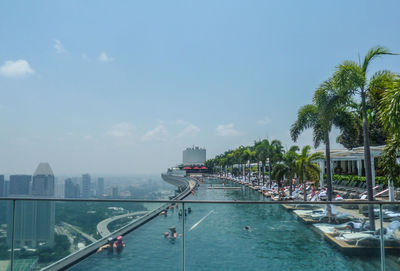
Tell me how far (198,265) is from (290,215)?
3.90ft

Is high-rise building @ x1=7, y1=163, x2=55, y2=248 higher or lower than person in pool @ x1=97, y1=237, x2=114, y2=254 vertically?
higher

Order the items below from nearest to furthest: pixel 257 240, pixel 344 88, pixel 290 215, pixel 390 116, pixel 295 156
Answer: pixel 257 240, pixel 290 215, pixel 390 116, pixel 344 88, pixel 295 156

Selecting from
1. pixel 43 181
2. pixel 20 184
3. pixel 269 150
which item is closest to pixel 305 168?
pixel 269 150

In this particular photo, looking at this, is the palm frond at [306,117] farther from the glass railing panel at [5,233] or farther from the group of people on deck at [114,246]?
the glass railing panel at [5,233]

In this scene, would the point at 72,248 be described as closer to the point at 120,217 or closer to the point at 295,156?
the point at 120,217

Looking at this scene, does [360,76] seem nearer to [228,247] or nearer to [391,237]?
[391,237]

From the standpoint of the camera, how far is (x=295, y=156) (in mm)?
26953

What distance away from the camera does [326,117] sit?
1504 centimetres

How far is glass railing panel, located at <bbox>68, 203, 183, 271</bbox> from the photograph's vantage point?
10.7ft

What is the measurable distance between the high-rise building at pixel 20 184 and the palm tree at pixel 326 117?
42.1 metres

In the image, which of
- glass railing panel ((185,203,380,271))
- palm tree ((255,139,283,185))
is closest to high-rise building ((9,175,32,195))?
palm tree ((255,139,283,185))

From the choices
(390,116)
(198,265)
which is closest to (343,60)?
(390,116)

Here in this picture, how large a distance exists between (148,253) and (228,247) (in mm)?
867

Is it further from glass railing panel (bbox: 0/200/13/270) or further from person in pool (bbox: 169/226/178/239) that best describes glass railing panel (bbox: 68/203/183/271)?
glass railing panel (bbox: 0/200/13/270)
